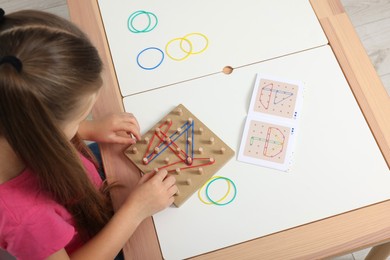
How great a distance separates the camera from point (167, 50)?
1.12m

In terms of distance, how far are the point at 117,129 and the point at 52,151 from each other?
0.26 m

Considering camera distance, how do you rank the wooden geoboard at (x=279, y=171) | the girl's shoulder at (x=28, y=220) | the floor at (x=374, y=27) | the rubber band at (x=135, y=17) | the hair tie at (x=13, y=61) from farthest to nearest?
1. the floor at (x=374, y=27)
2. the rubber band at (x=135, y=17)
3. the wooden geoboard at (x=279, y=171)
4. the girl's shoulder at (x=28, y=220)
5. the hair tie at (x=13, y=61)

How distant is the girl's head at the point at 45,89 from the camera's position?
25.9 inches

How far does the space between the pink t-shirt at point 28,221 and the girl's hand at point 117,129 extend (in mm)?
218

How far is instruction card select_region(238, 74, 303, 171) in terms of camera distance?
0.96 metres

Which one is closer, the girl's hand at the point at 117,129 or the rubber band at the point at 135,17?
the girl's hand at the point at 117,129

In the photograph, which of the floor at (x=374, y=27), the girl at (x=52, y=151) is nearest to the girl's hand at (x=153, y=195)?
the girl at (x=52, y=151)

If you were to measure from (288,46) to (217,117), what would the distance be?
28cm

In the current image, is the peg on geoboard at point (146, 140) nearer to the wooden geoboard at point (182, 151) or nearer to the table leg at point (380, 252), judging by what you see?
the wooden geoboard at point (182, 151)

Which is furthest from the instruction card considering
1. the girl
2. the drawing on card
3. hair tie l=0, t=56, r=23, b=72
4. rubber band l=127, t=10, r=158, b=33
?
hair tie l=0, t=56, r=23, b=72

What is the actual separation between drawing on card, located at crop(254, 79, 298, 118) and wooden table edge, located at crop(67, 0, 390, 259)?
5.9 inches

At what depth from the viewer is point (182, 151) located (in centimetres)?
98

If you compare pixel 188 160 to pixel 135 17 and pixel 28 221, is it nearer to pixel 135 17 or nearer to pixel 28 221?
pixel 28 221

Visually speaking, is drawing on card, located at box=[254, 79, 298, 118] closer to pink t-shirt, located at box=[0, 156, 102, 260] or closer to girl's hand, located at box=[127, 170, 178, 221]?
girl's hand, located at box=[127, 170, 178, 221]
